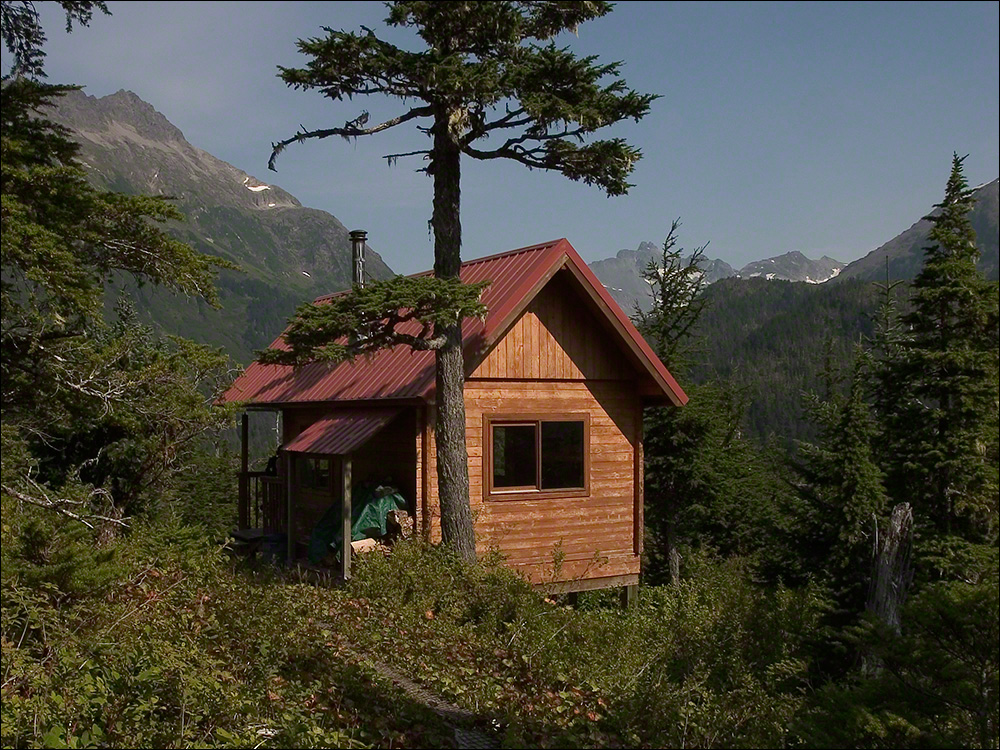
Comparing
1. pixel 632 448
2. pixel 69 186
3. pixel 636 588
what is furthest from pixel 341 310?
pixel 636 588

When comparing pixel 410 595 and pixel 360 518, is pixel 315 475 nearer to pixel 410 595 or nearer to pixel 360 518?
pixel 360 518

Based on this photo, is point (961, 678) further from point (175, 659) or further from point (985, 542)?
point (985, 542)

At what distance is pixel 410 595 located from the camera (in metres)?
12.2

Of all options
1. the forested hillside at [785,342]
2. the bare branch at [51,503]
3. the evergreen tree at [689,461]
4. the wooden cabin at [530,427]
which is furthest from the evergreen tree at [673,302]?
the forested hillside at [785,342]

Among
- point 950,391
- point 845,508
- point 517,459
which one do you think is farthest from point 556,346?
point 950,391

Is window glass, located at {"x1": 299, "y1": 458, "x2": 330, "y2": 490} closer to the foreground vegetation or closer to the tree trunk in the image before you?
the foreground vegetation

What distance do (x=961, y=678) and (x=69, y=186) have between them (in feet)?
30.7

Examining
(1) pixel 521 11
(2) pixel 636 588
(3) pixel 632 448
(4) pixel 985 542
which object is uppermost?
(1) pixel 521 11

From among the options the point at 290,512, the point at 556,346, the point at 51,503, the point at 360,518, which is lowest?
the point at 290,512

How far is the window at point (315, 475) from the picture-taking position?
1702 centimetres

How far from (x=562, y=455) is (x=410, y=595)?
4477 millimetres

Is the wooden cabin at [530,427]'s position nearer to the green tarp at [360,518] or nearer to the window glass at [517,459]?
the window glass at [517,459]

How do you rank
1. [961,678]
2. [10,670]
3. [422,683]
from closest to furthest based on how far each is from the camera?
1. [961,678]
2. [10,670]
3. [422,683]

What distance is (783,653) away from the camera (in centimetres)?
1030
